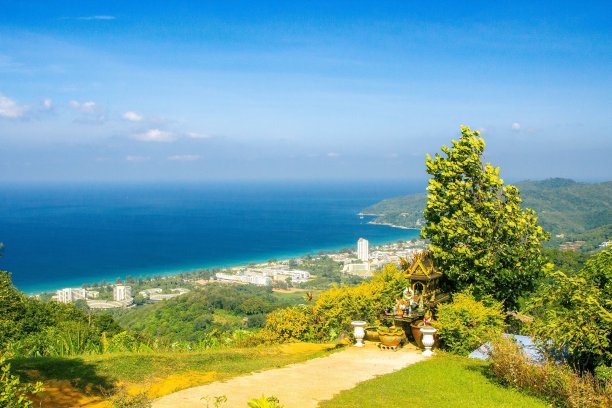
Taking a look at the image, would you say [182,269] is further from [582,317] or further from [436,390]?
[582,317]

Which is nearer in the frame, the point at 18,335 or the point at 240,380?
the point at 240,380

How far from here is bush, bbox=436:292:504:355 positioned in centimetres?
959

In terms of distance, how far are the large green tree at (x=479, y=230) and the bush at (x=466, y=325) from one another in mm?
1254

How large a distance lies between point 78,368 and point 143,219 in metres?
147

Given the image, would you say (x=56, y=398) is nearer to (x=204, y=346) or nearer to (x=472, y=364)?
(x=204, y=346)

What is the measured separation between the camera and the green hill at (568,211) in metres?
77.4

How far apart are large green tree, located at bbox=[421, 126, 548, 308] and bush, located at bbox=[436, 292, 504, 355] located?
1254mm

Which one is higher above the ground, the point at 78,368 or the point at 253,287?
the point at 78,368

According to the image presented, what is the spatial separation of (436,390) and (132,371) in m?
4.68

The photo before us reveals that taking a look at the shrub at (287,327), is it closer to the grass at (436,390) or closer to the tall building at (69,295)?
the grass at (436,390)

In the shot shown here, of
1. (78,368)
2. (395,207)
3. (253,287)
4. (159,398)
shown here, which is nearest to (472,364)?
(159,398)

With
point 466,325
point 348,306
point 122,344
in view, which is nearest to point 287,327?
point 348,306

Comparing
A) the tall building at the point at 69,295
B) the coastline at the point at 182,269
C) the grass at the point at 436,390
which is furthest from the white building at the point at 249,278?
the grass at the point at 436,390

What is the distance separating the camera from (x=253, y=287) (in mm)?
55594
